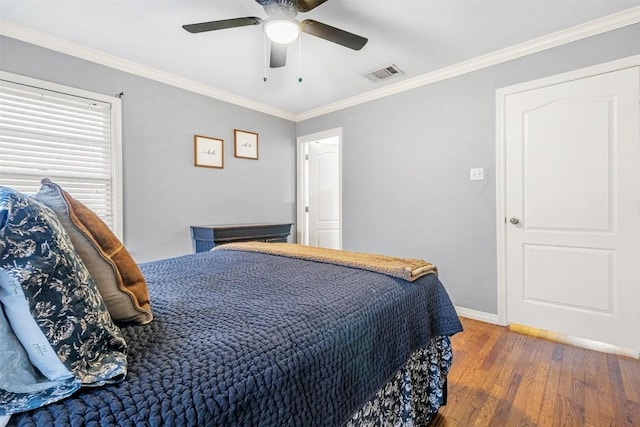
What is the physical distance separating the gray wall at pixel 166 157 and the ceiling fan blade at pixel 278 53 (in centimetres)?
139

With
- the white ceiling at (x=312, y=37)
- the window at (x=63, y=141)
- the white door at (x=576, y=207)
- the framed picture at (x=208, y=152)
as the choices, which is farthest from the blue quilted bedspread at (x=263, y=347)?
the framed picture at (x=208, y=152)

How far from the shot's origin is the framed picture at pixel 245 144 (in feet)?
12.1

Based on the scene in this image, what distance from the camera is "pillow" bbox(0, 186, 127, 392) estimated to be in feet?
1.72

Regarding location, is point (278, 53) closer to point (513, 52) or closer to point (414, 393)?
point (513, 52)

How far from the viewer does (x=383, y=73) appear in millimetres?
3010

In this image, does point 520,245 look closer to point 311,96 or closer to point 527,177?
point 527,177

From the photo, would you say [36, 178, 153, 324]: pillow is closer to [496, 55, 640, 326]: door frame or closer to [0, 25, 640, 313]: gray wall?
[0, 25, 640, 313]: gray wall

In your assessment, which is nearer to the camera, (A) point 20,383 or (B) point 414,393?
(A) point 20,383

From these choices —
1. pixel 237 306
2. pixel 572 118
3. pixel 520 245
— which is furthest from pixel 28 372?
pixel 572 118

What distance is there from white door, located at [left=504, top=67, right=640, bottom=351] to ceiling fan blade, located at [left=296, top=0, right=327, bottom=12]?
190 centimetres

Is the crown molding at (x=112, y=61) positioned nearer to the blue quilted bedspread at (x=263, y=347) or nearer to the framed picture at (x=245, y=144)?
the framed picture at (x=245, y=144)

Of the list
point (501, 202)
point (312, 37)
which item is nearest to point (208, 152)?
point (312, 37)

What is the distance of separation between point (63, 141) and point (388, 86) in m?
3.10

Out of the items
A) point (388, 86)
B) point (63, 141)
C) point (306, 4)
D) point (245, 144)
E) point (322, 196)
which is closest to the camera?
point (306, 4)
